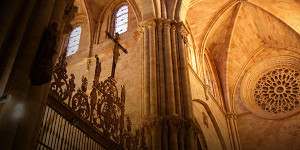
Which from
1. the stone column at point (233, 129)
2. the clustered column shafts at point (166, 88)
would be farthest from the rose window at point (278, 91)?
the clustered column shafts at point (166, 88)

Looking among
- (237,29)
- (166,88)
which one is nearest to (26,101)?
(166,88)

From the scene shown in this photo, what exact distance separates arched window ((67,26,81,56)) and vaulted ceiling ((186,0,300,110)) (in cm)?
565

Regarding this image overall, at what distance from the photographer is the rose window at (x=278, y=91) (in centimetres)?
1622

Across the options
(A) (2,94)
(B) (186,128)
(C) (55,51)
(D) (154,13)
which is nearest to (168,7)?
(D) (154,13)

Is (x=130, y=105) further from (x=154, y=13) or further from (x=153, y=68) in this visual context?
(x=154, y=13)

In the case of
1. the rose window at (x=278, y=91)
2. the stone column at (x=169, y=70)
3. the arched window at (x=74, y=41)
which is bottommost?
the stone column at (x=169, y=70)

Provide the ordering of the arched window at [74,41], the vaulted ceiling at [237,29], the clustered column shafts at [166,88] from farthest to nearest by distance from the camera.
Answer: the vaulted ceiling at [237,29] < the arched window at [74,41] < the clustered column shafts at [166,88]

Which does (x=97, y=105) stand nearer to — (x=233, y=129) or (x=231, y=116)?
(x=233, y=129)

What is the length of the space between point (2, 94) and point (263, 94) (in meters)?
16.0

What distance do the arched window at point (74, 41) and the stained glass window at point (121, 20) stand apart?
2.27 meters

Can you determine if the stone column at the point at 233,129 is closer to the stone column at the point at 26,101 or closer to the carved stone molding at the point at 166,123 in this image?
the carved stone molding at the point at 166,123

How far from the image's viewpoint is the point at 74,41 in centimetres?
1462

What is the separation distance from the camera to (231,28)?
1664 centimetres

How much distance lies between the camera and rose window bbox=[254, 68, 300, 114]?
16219mm
